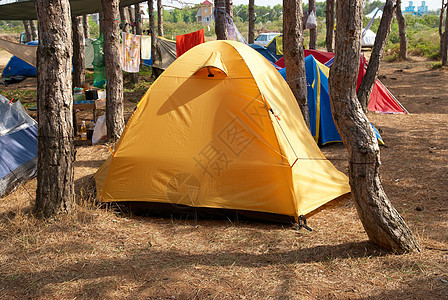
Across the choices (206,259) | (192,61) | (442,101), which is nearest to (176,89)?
(192,61)

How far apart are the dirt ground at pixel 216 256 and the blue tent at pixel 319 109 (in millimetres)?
2181

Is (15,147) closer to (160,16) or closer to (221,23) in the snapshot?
(221,23)

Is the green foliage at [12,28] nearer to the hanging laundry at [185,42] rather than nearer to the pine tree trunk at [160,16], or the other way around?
the pine tree trunk at [160,16]

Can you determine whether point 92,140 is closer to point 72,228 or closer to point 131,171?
point 131,171

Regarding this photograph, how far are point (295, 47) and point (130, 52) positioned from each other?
15.5ft

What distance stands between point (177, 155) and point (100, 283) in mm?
1764

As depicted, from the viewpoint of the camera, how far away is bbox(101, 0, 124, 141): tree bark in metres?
6.98

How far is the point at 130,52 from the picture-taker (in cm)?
950

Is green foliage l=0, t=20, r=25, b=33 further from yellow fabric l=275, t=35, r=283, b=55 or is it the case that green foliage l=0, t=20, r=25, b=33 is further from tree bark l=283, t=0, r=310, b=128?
tree bark l=283, t=0, r=310, b=128

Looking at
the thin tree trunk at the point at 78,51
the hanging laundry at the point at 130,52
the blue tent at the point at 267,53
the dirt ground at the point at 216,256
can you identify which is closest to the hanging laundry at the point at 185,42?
the hanging laundry at the point at 130,52

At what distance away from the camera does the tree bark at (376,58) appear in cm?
869

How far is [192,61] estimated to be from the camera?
496cm

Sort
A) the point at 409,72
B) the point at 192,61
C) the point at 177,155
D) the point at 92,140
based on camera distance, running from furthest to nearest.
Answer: the point at 409,72 < the point at 92,140 < the point at 192,61 < the point at 177,155

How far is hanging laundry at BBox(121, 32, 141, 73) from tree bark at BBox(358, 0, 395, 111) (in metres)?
5.19
